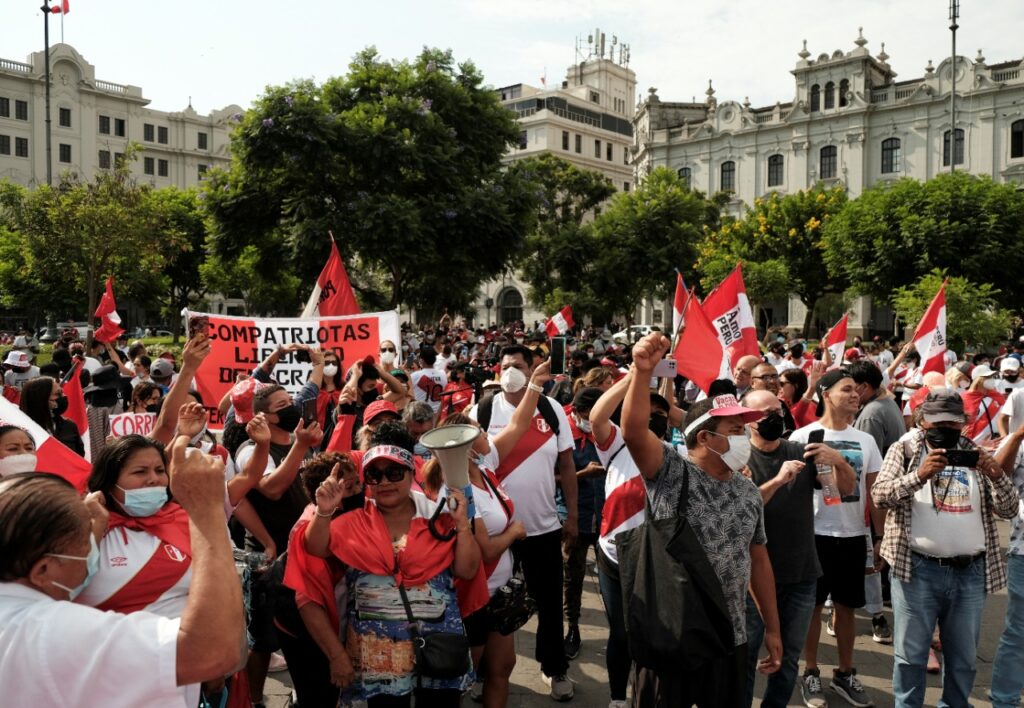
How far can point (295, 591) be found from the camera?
3.52 metres

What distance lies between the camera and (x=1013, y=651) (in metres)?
4.37

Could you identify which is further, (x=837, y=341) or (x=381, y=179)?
(x=381, y=179)

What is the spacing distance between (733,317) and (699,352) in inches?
63.8

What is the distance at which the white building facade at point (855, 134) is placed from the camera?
4838 cm

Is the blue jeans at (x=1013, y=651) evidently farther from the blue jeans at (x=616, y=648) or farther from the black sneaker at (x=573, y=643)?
the black sneaker at (x=573, y=643)

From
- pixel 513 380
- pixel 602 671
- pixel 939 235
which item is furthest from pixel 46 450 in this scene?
pixel 939 235

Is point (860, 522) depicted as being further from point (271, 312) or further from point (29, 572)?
point (271, 312)

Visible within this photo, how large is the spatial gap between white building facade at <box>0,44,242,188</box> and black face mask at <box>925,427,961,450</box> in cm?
5723

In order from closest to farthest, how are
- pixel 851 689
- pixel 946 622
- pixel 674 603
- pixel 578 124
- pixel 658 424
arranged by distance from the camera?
pixel 674 603 < pixel 946 622 < pixel 851 689 < pixel 658 424 < pixel 578 124

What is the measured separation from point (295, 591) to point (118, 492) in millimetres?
829

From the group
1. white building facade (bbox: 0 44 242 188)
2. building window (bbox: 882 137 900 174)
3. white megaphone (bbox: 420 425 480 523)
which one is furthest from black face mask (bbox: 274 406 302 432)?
white building facade (bbox: 0 44 242 188)

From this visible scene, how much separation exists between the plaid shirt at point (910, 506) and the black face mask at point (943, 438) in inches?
3.4

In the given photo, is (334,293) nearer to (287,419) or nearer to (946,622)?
(287,419)

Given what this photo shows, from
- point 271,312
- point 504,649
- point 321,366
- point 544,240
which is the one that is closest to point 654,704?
point 504,649
